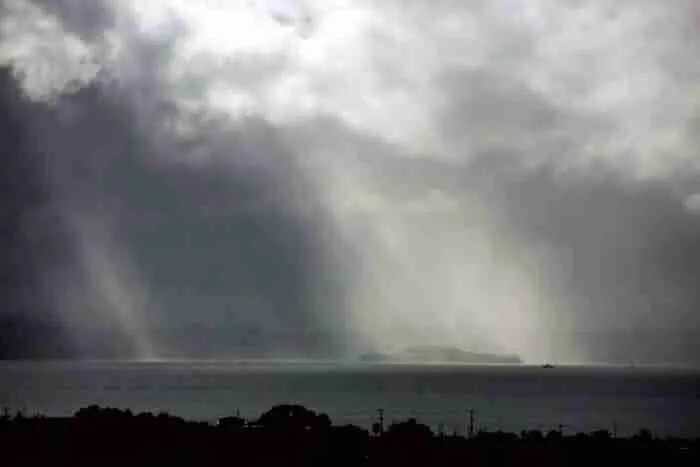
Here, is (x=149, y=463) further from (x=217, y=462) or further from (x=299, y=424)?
(x=299, y=424)

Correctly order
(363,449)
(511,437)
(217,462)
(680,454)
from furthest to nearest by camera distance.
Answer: (511,437)
(680,454)
(363,449)
(217,462)

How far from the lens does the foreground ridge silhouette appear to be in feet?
268

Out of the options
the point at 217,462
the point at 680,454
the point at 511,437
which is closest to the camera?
the point at 217,462

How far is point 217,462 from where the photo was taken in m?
79.6

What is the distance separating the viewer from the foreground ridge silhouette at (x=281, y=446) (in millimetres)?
81750

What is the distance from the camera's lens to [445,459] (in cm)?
8450

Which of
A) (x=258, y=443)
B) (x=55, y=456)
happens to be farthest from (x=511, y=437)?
(x=55, y=456)

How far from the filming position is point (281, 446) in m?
85.0

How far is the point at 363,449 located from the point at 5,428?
3772cm

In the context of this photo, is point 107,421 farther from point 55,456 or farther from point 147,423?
point 55,456

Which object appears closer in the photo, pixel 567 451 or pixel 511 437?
pixel 567 451

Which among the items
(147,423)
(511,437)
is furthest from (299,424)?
(511,437)

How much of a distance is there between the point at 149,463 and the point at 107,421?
48.6 ft

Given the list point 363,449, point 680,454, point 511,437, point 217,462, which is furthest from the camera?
point 511,437
